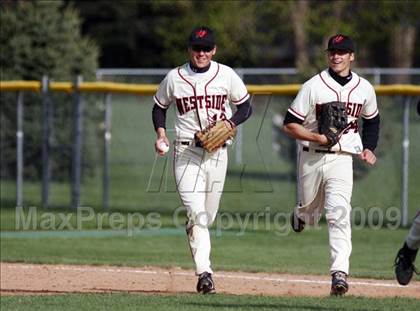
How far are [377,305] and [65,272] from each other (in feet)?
13.8

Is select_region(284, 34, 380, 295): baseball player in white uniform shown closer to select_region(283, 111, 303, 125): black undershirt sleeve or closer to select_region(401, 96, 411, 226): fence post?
select_region(283, 111, 303, 125): black undershirt sleeve

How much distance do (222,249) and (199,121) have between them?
438 centimetres

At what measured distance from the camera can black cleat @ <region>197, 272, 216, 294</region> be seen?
29.8 ft

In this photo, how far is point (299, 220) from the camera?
970cm

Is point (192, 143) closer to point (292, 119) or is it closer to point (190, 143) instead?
point (190, 143)

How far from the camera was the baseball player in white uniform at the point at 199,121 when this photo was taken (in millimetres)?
9312

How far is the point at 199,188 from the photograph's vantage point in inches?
370

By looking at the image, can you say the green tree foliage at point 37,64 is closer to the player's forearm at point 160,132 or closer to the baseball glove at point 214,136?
the player's forearm at point 160,132

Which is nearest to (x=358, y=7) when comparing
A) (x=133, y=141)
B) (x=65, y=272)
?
(x=133, y=141)

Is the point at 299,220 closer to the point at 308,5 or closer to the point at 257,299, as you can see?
the point at 257,299

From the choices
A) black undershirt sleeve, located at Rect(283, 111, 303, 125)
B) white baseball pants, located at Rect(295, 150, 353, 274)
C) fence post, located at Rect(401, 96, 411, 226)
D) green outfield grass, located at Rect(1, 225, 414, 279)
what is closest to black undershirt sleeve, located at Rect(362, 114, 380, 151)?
white baseball pants, located at Rect(295, 150, 353, 274)

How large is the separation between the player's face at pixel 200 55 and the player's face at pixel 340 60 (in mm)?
1011

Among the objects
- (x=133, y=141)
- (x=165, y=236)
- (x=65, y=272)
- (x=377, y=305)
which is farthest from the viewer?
(x=133, y=141)

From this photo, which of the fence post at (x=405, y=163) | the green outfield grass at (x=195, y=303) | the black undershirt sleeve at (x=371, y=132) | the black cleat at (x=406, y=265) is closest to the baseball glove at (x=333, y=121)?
the black undershirt sleeve at (x=371, y=132)
